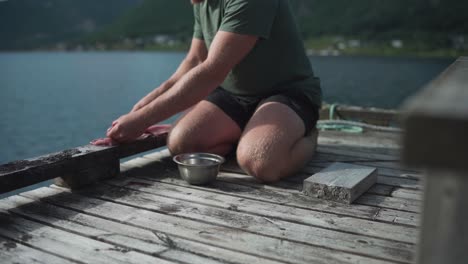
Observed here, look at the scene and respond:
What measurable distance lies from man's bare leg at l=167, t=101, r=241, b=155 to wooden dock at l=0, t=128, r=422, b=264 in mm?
265

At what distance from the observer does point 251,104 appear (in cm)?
400

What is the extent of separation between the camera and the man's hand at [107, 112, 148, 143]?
3522mm

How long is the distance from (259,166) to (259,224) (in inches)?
28.7

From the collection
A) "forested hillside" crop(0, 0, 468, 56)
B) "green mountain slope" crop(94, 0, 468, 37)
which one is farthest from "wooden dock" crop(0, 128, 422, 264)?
"green mountain slope" crop(94, 0, 468, 37)

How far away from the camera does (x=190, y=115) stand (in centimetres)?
392

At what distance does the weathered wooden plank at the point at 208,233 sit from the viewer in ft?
7.54

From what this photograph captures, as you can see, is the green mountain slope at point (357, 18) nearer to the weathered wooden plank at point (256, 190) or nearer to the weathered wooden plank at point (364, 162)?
the weathered wooden plank at point (364, 162)

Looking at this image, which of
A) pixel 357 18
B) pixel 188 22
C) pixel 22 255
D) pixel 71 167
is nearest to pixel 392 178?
pixel 71 167

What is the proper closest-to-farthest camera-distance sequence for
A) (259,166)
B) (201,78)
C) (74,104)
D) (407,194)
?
(407,194), (259,166), (201,78), (74,104)

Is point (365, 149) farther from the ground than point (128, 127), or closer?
closer

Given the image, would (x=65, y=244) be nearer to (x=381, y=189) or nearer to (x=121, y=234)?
(x=121, y=234)

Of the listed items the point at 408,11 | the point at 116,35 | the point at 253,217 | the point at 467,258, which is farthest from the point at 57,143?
the point at 116,35

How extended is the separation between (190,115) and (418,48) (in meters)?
78.9

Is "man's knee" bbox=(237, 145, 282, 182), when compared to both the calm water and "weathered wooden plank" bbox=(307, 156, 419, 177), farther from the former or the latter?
the calm water
